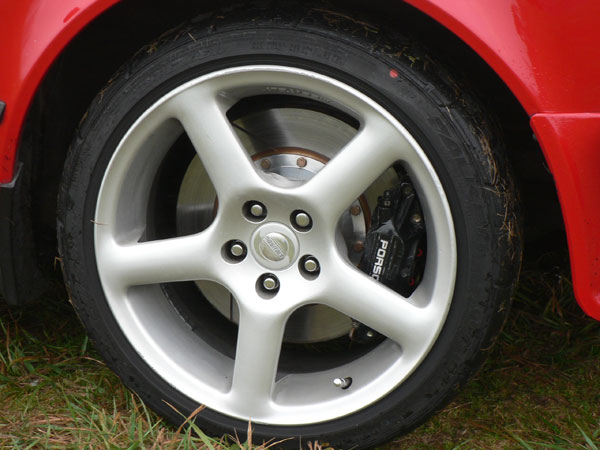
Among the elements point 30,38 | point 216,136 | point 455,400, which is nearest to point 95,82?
point 30,38

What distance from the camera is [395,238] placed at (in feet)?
4.93

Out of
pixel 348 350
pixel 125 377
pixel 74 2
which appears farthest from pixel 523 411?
pixel 74 2

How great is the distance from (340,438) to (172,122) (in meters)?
Answer: 0.76

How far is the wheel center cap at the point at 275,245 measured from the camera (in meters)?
1.48

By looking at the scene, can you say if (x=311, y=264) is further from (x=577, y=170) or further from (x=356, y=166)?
(x=577, y=170)

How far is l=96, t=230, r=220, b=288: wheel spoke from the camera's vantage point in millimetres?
1526

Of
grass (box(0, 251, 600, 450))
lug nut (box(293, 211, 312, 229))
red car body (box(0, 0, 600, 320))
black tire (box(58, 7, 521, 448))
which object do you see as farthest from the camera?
grass (box(0, 251, 600, 450))

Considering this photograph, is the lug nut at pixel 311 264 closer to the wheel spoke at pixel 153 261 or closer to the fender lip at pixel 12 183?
the wheel spoke at pixel 153 261

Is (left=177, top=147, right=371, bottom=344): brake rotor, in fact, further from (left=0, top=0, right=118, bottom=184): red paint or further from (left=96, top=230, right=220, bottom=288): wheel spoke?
(left=0, top=0, right=118, bottom=184): red paint

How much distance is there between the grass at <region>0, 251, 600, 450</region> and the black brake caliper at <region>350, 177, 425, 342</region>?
1.37ft

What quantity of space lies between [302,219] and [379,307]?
0.78 ft

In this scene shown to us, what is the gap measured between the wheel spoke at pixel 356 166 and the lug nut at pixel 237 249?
0.66ft

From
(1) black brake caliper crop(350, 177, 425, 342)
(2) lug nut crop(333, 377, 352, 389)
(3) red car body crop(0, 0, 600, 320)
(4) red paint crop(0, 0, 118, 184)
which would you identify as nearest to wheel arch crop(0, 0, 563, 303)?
(4) red paint crop(0, 0, 118, 184)

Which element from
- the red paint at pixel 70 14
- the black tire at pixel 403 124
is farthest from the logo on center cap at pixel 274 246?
the red paint at pixel 70 14
